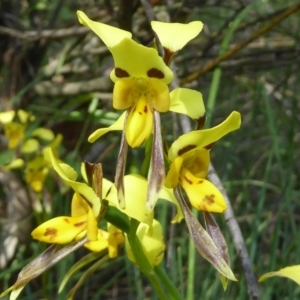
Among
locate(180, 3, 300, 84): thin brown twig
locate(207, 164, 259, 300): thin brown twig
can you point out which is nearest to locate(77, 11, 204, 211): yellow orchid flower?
locate(207, 164, 259, 300): thin brown twig

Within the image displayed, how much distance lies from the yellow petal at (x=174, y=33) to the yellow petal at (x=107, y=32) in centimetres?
5

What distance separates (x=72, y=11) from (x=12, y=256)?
2.24 feet

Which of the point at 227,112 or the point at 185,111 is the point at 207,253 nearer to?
the point at 185,111

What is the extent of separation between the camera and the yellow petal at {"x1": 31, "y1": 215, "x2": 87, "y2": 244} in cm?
70

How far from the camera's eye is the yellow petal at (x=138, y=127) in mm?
686

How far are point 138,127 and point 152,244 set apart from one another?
147 mm

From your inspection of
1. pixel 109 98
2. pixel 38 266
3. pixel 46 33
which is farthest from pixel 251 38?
pixel 38 266

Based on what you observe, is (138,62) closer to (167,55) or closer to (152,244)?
(167,55)

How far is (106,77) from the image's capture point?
162 centimetres

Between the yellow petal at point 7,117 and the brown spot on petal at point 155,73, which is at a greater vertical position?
the brown spot on petal at point 155,73

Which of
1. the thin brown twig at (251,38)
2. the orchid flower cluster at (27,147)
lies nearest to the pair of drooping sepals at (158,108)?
the thin brown twig at (251,38)

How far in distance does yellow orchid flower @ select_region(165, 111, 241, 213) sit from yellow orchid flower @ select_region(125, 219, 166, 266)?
7 cm

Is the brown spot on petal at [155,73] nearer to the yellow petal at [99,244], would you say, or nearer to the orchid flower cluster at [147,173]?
the orchid flower cluster at [147,173]

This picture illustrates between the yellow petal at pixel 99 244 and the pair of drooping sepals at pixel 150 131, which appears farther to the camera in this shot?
the yellow petal at pixel 99 244
